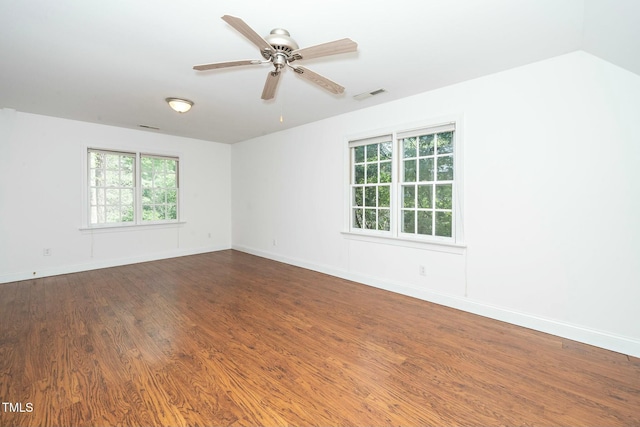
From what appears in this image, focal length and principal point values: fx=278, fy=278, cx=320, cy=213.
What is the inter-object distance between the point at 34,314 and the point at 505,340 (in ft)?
15.9

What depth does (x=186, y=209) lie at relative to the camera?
6234 millimetres

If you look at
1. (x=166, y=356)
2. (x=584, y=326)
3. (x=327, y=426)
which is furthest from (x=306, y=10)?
(x=584, y=326)

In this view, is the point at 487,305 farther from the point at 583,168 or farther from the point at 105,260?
the point at 105,260

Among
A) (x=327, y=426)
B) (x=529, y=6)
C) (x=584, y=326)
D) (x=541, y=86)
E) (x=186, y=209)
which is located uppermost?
(x=529, y=6)

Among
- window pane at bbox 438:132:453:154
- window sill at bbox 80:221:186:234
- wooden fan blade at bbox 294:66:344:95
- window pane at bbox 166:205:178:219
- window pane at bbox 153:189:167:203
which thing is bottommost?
window sill at bbox 80:221:186:234

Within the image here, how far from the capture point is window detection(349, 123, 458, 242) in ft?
11.3

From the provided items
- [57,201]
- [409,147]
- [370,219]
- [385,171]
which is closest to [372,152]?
[385,171]

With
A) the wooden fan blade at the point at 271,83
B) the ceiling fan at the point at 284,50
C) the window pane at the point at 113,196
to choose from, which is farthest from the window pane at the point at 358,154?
the window pane at the point at 113,196

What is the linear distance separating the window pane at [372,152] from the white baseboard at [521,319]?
1.77 m

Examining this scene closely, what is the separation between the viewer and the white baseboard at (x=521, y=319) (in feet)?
7.72

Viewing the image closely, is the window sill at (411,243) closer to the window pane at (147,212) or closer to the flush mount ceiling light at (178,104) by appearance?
the flush mount ceiling light at (178,104)

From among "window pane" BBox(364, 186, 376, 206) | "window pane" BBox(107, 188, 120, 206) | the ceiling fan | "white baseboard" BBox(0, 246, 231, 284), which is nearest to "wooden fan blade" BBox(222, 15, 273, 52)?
the ceiling fan

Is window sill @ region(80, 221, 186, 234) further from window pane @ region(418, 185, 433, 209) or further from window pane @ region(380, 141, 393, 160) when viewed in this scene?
window pane @ region(418, 185, 433, 209)

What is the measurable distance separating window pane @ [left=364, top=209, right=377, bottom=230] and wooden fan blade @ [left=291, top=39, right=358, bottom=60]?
260cm
